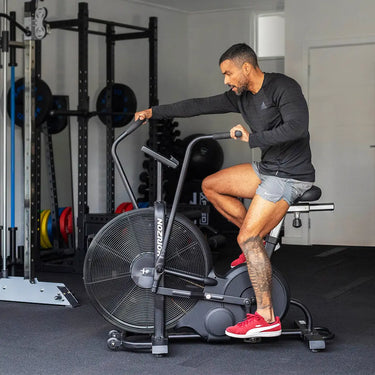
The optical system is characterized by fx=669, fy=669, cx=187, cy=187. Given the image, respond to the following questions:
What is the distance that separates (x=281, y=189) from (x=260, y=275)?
1.31ft

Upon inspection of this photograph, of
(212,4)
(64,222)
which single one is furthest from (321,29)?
(64,222)

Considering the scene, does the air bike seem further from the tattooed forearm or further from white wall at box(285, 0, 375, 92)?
white wall at box(285, 0, 375, 92)

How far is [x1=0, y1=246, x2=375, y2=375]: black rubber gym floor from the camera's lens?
2789 millimetres

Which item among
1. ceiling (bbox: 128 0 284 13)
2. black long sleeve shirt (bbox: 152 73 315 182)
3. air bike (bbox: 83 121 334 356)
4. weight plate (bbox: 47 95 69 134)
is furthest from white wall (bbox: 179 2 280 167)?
air bike (bbox: 83 121 334 356)

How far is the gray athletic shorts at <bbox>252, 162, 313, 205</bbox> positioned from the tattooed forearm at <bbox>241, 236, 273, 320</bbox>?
202 mm

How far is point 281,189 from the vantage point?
302 centimetres

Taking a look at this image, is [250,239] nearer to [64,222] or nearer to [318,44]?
[64,222]

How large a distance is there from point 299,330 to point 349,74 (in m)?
4.45

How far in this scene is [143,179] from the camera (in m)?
7.57

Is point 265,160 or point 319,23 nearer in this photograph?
point 265,160

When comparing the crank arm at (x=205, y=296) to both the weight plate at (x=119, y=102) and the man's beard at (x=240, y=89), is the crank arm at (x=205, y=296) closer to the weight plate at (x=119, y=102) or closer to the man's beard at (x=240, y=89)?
the man's beard at (x=240, y=89)

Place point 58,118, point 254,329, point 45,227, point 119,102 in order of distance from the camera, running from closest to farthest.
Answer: point 254,329
point 45,227
point 58,118
point 119,102

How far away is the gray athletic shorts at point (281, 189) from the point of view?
3023 millimetres

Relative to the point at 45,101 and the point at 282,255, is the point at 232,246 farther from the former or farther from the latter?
the point at 45,101
